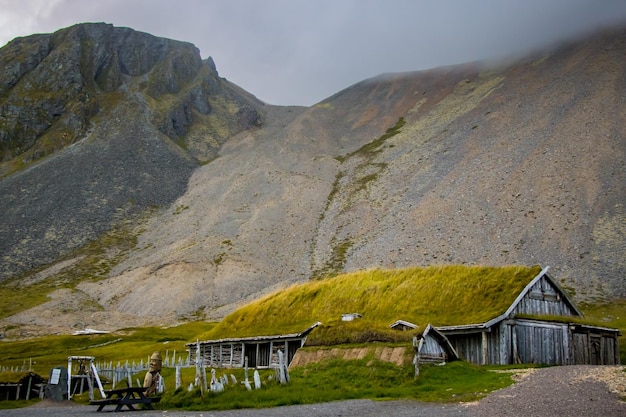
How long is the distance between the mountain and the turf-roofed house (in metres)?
28.8

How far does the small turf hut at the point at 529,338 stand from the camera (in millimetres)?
31391

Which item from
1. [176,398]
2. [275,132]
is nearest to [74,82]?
[275,132]

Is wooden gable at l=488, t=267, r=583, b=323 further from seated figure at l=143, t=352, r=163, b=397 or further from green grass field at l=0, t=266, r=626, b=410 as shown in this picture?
seated figure at l=143, t=352, r=163, b=397

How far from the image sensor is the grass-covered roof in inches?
1302

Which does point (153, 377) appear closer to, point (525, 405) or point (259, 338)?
point (259, 338)

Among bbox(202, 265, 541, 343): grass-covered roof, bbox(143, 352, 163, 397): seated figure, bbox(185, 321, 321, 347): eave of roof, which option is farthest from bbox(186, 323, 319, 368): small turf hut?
bbox(143, 352, 163, 397): seated figure

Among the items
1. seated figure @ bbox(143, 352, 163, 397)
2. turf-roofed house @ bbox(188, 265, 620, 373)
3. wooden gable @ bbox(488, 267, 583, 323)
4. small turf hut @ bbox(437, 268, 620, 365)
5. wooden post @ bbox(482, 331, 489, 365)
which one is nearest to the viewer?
seated figure @ bbox(143, 352, 163, 397)

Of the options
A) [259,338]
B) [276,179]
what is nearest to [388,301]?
[259,338]

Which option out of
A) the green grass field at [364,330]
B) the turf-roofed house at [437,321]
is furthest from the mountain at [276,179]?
the turf-roofed house at [437,321]

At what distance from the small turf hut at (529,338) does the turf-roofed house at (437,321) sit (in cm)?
5

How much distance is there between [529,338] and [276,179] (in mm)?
94932

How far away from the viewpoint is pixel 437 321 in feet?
110

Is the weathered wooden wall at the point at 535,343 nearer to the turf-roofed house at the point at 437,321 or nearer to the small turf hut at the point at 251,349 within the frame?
the turf-roofed house at the point at 437,321

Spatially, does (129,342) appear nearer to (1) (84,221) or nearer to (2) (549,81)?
(1) (84,221)
